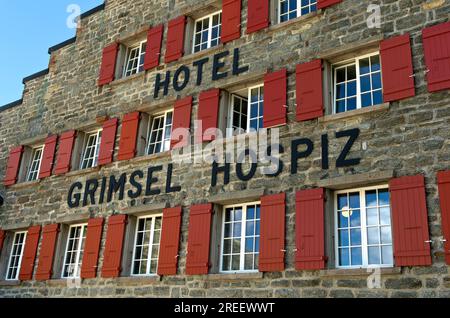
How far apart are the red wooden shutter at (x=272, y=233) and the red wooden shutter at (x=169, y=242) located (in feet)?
6.24

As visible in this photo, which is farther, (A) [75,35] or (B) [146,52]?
(A) [75,35]

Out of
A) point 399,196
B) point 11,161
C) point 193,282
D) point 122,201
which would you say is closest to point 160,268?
point 193,282

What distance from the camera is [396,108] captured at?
796 cm

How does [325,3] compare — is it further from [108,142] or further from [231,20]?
[108,142]

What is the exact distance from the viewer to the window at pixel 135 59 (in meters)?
12.9

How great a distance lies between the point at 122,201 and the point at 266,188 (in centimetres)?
359

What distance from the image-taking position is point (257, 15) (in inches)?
412

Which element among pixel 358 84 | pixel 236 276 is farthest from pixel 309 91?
pixel 236 276

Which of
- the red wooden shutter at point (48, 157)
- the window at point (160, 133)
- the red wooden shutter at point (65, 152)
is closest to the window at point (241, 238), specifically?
the window at point (160, 133)

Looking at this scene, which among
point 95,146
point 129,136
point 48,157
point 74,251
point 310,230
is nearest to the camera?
point 310,230

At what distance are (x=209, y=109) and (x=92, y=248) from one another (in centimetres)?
388

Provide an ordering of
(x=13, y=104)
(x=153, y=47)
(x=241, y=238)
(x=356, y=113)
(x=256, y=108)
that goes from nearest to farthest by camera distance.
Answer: (x=356, y=113), (x=241, y=238), (x=256, y=108), (x=153, y=47), (x=13, y=104)

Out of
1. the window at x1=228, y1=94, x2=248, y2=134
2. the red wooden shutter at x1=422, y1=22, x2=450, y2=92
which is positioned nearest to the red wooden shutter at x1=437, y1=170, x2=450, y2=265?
the red wooden shutter at x1=422, y1=22, x2=450, y2=92

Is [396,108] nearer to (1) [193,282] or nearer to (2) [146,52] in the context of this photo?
(1) [193,282]
